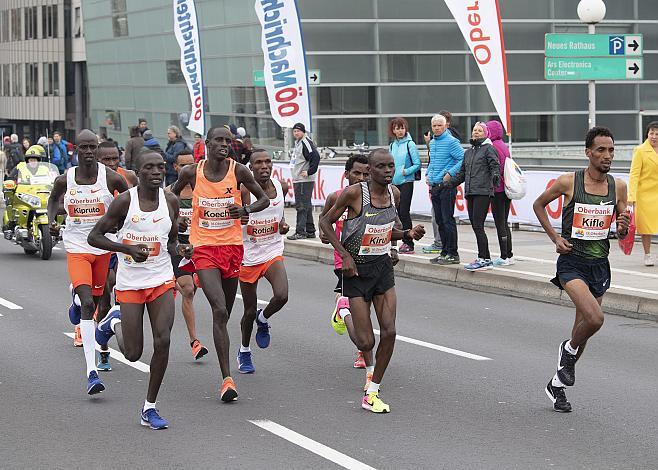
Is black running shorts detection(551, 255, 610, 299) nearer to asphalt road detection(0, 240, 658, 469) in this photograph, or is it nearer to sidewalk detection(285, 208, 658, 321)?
asphalt road detection(0, 240, 658, 469)

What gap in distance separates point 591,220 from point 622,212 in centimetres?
25

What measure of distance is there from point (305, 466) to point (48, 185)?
593 inches

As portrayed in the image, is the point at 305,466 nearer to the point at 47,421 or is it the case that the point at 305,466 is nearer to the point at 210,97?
the point at 47,421

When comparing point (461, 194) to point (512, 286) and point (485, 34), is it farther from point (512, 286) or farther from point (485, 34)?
point (512, 286)

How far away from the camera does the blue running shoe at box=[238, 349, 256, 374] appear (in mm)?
10766

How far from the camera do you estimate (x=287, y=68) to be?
23.4m

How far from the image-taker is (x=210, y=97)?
44.9 metres

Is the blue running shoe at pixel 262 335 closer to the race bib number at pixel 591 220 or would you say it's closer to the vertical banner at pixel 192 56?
the race bib number at pixel 591 220

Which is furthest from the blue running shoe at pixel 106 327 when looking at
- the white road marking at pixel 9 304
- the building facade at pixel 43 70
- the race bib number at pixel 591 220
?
the building facade at pixel 43 70

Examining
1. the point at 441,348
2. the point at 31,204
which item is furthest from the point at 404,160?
the point at 441,348

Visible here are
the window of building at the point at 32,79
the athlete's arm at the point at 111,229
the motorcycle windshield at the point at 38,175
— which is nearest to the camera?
the athlete's arm at the point at 111,229

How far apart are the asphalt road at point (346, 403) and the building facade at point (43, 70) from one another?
6833 centimetres

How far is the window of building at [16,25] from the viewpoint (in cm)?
9100

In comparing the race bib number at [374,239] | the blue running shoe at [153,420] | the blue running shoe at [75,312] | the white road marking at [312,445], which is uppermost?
the race bib number at [374,239]
